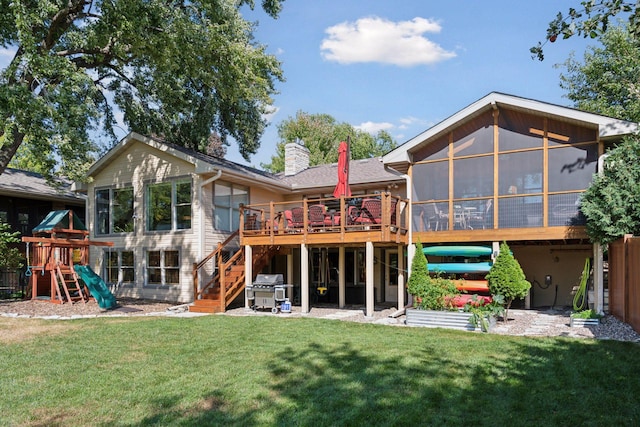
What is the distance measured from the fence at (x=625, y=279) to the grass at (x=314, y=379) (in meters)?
1.57

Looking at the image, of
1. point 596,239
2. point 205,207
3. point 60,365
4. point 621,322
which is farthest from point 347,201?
point 60,365

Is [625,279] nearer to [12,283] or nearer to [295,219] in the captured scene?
[295,219]

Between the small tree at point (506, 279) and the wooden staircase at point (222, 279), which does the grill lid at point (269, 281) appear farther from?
the small tree at point (506, 279)

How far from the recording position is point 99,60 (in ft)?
48.1

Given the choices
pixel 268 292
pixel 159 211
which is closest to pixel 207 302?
pixel 268 292

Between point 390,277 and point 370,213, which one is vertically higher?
point 370,213

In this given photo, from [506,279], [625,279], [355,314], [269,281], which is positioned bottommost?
[355,314]

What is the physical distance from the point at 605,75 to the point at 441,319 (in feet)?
65.4

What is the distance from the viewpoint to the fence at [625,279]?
8680 mm

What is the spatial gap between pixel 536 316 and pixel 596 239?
93.3 inches

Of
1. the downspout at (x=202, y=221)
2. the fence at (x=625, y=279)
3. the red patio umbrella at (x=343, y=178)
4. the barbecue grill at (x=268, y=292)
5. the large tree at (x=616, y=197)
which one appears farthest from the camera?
the downspout at (x=202, y=221)

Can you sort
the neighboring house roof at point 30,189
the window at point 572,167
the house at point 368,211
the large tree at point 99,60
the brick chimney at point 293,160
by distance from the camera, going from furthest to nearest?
the brick chimney at point 293,160 < the neighboring house roof at point 30,189 < the large tree at point 99,60 < the house at point 368,211 < the window at point 572,167

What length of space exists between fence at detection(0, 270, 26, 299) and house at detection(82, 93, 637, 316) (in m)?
2.65

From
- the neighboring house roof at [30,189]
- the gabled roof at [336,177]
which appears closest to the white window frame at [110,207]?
the neighboring house roof at [30,189]
